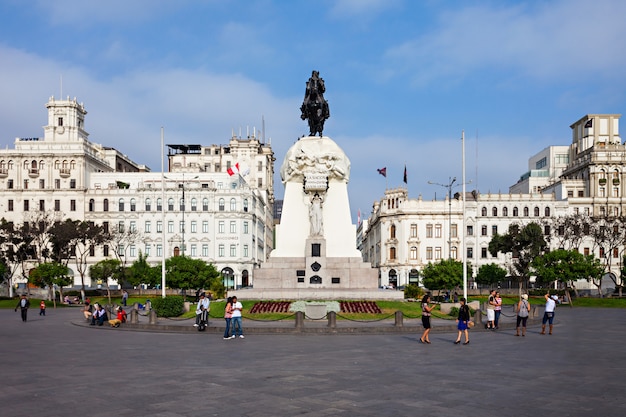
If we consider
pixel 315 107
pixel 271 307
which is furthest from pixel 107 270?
pixel 271 307

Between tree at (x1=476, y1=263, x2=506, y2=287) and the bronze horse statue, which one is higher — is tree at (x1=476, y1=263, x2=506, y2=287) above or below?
below

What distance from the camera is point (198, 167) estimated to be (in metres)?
134

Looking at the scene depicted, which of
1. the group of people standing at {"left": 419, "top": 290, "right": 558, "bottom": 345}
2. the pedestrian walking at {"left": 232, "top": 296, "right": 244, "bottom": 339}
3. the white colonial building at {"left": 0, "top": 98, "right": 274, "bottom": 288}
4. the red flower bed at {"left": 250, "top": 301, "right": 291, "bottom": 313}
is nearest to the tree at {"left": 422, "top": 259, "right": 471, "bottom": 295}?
the red flower bed at {"left": 250, "top": 301, "right": 291, "bottom": 313}

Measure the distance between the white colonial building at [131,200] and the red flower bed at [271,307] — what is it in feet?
190

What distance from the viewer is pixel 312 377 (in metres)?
17.4

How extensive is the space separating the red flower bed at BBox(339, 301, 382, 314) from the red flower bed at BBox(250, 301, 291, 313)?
10.4 ft

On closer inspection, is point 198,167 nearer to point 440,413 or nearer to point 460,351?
point 460,351

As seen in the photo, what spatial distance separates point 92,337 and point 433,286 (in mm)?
47303

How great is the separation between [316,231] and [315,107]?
8.91 metres

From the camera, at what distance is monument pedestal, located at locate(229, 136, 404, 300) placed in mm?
45000

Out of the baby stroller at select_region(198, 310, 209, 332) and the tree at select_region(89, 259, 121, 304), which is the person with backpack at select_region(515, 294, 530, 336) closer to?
the baby stroller at select_region(198, 310, 209, 332)

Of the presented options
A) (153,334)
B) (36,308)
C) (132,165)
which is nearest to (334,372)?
(153,334)

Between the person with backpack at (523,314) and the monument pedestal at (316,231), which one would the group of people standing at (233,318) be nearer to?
the person with backpack at (523,314)

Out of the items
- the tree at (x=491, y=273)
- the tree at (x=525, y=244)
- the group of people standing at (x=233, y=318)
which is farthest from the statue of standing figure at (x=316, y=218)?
the tree at (x=491, y=273)
